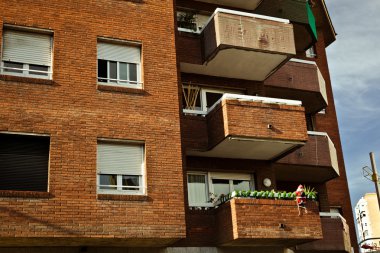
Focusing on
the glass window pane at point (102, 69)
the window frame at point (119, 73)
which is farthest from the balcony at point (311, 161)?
the glass window pane at point (102, 69)

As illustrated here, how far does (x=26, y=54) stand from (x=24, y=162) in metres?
2.77

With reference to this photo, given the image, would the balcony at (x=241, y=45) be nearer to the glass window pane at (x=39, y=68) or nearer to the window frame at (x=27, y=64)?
the window frame at (x=27, y=64)

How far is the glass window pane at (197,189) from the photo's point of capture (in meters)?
15.5

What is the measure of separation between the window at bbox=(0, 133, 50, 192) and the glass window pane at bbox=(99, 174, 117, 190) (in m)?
1.30

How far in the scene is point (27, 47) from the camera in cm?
1349

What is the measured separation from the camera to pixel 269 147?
622 inches

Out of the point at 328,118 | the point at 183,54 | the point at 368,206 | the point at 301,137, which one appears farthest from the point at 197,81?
the point at 368,206

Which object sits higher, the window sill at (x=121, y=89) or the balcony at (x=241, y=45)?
the balcony at (x=241, y=45)

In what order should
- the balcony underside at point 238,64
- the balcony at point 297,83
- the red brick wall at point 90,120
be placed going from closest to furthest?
1. the red brick wall at point 90,120
2. the balcony underside at point 238,64
3. the balcony at point 297,83

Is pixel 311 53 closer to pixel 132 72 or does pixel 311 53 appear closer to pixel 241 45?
pixel 241 45

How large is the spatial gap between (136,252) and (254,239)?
2984mm

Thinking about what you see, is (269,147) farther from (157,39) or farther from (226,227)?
(157,39)

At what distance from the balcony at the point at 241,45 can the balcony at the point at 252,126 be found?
5.57ft

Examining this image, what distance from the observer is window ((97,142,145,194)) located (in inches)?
514
